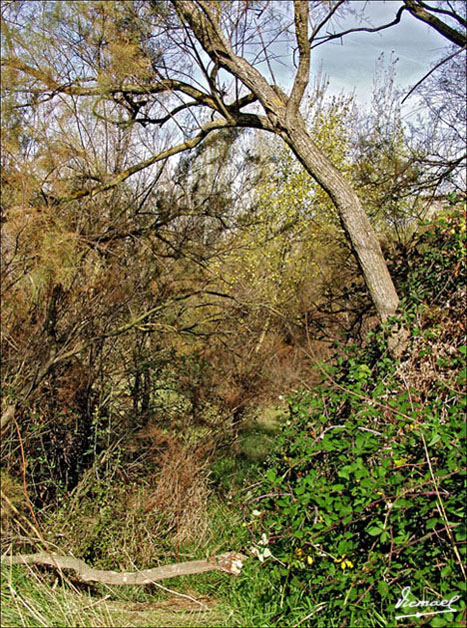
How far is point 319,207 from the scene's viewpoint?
405 inches

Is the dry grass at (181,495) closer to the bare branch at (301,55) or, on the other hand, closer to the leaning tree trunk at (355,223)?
the leaning tree trunk at (355,223)

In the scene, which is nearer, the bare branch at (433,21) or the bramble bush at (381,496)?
the bramble bush at (381,496)

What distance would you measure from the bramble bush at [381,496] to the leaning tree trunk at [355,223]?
0.46m

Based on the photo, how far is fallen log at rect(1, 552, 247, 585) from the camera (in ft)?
10.9

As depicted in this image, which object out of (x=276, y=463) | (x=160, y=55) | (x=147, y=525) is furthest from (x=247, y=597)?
(x=160, y=55)

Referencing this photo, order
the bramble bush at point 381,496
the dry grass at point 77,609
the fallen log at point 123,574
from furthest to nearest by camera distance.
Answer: the fallen log at point 123,574, the dry grass at point 77,609, the bramble bush at point 381,496

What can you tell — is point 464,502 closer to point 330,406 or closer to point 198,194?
point 330,406

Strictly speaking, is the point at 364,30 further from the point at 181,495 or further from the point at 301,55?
the point at 181,495

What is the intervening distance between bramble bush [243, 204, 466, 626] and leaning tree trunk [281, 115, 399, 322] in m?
0.46

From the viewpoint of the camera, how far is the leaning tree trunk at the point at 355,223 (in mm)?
4402

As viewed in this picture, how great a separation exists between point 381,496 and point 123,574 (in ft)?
5.37

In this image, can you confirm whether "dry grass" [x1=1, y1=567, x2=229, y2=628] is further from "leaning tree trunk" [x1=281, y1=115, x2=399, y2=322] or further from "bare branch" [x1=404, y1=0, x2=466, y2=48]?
"bare branch" [x1=404, y1=0, x2=466, y2=48]

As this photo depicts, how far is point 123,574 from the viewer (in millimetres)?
3402

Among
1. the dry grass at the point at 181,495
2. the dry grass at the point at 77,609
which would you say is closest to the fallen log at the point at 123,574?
the dry grass at the point at 77,609
